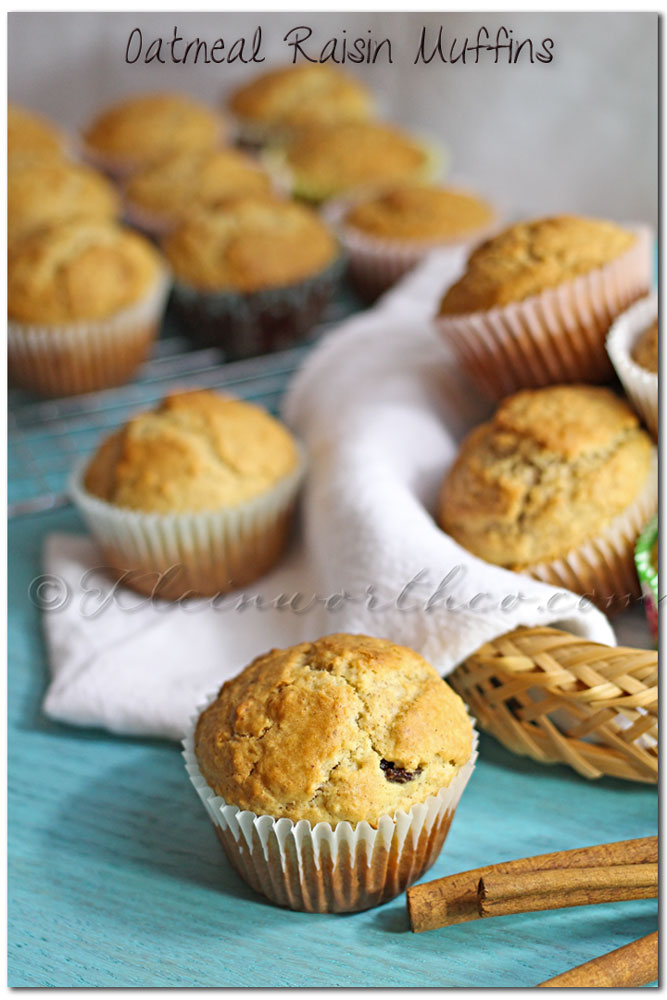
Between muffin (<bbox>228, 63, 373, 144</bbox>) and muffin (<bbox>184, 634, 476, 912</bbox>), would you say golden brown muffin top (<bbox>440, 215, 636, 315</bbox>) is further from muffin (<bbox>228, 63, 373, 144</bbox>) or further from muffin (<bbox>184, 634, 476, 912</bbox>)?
muffin (<bbox>228, 63, 373, 144</bbox>)

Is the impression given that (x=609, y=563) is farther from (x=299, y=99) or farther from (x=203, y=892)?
(x=299, y=99)

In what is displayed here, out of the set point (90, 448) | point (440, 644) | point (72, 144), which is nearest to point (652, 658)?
point (440, 644)

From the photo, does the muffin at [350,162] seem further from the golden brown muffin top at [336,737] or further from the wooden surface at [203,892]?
the golden brown muffin top at [336,737]

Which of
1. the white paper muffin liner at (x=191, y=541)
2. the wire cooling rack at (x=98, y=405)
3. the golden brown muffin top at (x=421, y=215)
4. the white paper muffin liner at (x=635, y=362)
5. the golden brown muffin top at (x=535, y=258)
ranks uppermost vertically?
the golden brown muffin top at (x=535, y=258)

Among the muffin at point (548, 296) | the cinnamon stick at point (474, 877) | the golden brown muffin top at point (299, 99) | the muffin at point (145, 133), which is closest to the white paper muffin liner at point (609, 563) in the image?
the muffin at point (548, 296)

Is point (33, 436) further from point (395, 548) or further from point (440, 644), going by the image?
point (440, 644)

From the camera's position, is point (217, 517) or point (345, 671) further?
point (217, 517)

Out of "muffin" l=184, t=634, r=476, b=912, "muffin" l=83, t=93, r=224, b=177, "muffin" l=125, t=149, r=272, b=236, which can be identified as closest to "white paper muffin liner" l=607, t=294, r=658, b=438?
"muffin" l=184, t=634, r=476, b=912

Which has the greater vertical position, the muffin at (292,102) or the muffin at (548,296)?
the muffin at (548,296)
